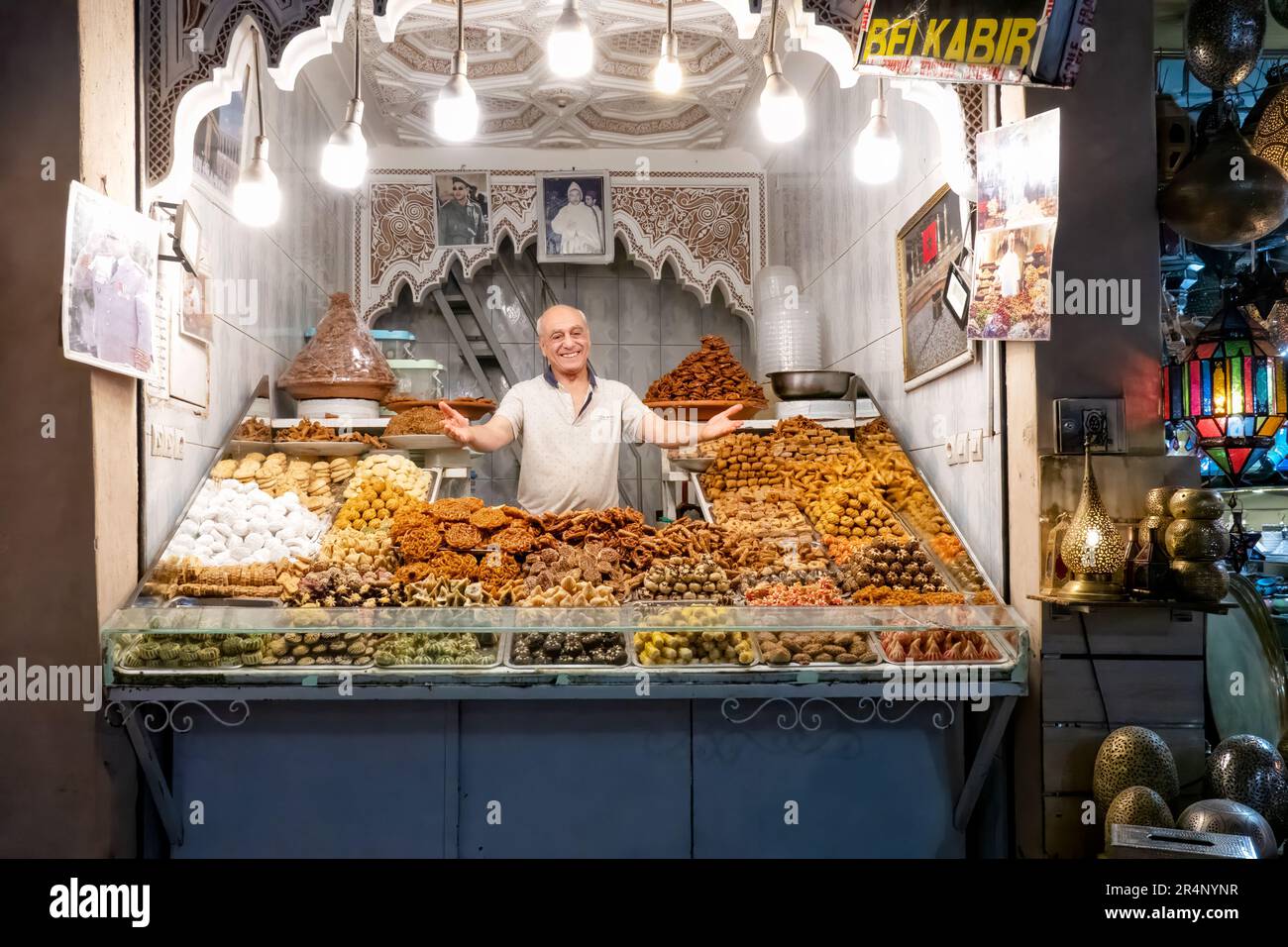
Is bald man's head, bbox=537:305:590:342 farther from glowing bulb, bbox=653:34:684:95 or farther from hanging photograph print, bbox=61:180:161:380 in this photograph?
hanging photograph print, bbox=61:180:161:380

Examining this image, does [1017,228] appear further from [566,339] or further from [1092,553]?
[566,339]

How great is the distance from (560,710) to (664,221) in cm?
498

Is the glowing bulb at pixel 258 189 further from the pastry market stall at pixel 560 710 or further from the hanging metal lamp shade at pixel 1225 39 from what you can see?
the hanging metal lamp shade at pixel 1225 39

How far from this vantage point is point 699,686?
257 centimetres

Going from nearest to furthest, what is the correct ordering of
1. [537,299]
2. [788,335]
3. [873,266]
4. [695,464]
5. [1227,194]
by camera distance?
[1227,194] < [695,464] < [873,266] < [788,335] < [537,299]

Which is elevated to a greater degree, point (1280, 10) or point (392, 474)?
point (1280, 10)

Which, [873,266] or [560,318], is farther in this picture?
[873,266]

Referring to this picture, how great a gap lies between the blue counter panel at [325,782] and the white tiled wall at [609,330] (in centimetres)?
445

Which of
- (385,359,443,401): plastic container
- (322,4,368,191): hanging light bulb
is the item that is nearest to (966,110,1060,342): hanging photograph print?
(322,4,368,191): hanging light bulb

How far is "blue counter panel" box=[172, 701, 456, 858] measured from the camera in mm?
2697

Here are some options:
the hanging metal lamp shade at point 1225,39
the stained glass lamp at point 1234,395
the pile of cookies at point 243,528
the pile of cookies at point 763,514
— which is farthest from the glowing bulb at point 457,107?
the stained glass lamp at point 1234,395

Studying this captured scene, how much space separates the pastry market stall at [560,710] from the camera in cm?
259

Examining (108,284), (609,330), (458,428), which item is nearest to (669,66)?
(458,428)

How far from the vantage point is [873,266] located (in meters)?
4.59
